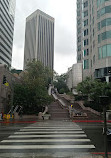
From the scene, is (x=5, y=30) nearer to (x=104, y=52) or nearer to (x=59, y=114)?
(x=104, y=52)

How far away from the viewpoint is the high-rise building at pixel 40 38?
6053 inches

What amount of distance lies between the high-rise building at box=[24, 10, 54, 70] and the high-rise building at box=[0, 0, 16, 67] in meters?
59.9

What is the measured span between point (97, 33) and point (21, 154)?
42558 mm

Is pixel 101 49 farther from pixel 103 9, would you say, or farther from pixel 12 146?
pixel 12 146

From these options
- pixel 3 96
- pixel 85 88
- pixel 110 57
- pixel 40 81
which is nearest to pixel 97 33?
pixel 110 57

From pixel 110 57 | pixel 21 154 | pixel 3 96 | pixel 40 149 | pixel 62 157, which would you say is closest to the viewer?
pixel 62 157

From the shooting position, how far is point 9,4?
90.9 meters

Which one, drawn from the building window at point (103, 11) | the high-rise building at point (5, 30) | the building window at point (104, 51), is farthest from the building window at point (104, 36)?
the high-rise building at point (5, 30)

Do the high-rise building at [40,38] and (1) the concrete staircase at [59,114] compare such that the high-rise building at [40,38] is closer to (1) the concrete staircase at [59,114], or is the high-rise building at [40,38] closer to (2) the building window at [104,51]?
(2) the building window at [104,51]

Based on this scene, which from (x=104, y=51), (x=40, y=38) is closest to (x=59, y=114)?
(x=104, y=51)

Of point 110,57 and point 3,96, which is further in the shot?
point 110,57

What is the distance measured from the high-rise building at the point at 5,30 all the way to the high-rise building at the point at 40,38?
59887 millimetres

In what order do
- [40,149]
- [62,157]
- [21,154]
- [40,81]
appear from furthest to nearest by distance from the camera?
[40,81] < [40,149] < [21,154] < [62,157]

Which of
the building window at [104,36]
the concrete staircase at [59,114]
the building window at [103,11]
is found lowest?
the concrete staircase at [59,114]
